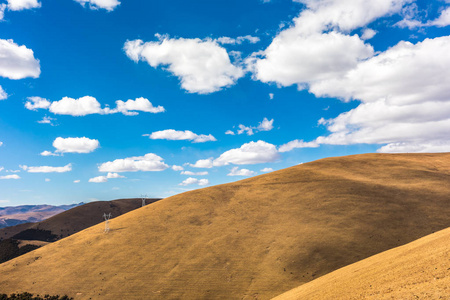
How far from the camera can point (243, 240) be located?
3806 cm

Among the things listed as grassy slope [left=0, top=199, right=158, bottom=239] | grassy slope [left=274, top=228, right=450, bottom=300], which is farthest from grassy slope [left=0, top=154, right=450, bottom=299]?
grassy slope [left=0, top=199, right=158, bottom=239]

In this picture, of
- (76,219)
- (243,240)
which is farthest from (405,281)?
(76,219)

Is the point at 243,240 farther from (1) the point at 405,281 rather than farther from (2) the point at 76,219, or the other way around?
(2) the point at 76,219

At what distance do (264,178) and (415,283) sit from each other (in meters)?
48.8

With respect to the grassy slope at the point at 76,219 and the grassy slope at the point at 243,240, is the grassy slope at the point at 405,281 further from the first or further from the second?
the grassy slope at the point at 76,219

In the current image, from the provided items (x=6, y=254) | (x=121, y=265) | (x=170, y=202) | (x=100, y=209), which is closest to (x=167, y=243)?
(x=121, y=265)

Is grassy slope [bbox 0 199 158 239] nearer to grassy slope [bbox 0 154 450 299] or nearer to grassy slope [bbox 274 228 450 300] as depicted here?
grassy slope [bbox 0 154 450 299]

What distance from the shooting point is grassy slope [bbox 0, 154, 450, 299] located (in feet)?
104

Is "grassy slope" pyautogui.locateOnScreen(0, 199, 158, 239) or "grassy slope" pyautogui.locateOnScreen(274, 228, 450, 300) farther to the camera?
"grassy slope" pyautogui.locateOnScreen(0, 199, 158, 239)

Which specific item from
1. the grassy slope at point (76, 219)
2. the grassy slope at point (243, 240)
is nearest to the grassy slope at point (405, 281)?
the grassy slope at point (243, 240)

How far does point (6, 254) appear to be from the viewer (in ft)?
210

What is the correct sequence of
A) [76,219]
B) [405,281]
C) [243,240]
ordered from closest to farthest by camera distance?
1. [405,281]
2. [243,240]
3. [76,219]

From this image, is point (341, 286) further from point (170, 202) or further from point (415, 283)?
point (170, 202)

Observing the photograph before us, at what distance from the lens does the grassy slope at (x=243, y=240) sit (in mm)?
31750
